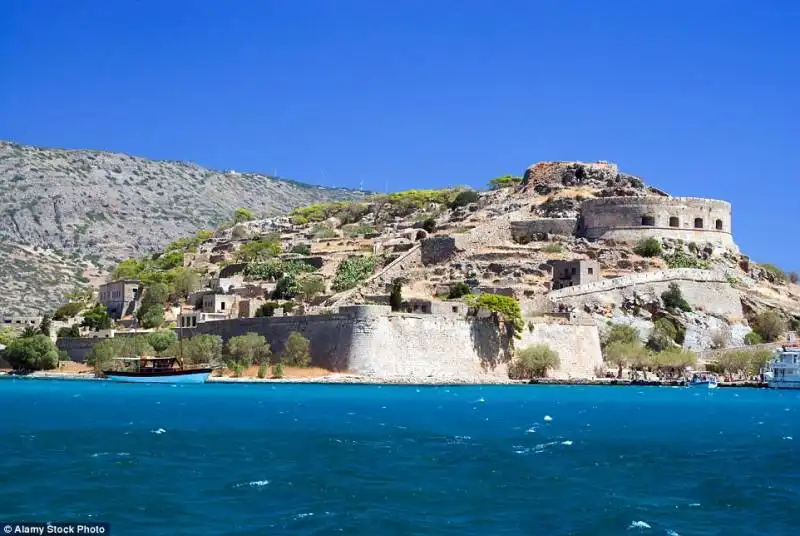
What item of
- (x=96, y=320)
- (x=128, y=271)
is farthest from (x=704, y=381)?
(x=128, y=271)

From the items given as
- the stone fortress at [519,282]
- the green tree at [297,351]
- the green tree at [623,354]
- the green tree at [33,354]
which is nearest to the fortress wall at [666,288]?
the stone fortress at [519,282]

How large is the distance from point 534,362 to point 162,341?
1763 centimetres

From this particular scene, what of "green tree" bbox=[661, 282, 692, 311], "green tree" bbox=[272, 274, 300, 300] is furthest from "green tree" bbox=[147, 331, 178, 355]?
"green tree" bbox=[661, 282, 692, 311]

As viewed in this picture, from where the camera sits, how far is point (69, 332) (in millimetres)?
71375

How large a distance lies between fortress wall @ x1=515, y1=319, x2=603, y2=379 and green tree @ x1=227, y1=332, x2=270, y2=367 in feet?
37.0

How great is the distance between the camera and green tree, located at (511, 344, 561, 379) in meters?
59.4

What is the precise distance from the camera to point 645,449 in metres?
29.2

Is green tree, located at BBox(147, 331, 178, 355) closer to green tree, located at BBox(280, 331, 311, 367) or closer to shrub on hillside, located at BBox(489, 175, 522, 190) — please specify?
green tree, located at BBox(280, 331, 311, 367)

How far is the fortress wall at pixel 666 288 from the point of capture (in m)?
63.6

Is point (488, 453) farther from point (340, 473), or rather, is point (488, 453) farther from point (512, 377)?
point (512, 377)

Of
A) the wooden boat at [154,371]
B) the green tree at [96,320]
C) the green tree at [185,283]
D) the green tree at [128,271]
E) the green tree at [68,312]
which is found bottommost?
the wooden boat at [154,371]

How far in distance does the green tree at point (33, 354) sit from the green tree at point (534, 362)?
2391 cm

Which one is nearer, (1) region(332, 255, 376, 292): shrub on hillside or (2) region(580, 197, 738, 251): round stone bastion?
(1) region(332, 255, 376, 292): shrub on hillside

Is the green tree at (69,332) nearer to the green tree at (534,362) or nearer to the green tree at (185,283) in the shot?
the green tree at (185,283)
